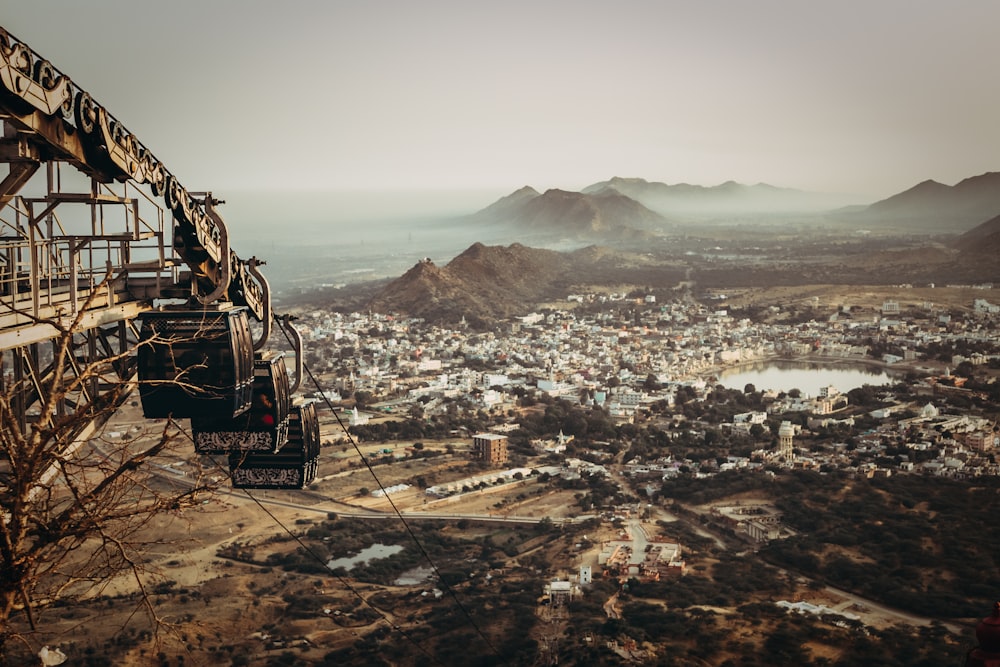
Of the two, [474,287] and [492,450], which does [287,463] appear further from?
[474,287]

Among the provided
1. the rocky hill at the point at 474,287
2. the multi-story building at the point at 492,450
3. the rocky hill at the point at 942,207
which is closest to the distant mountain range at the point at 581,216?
the rocky hill at the point at 942,207

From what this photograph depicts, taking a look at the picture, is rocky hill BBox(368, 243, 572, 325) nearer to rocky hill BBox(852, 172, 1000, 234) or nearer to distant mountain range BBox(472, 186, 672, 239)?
rocky hill BBox(852, 172, 1000, 234)

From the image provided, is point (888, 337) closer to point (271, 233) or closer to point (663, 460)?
point (663, 460)

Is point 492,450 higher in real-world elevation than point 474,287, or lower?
lower

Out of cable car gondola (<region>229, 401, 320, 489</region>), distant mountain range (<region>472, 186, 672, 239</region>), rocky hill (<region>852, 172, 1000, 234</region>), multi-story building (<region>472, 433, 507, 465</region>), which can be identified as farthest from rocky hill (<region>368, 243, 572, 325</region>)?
cable car gondola (<region>229, 401, 320, 489</region>)

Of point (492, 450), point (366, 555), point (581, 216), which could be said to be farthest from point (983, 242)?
point (581, 216)
